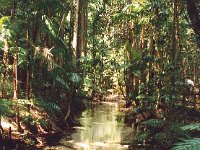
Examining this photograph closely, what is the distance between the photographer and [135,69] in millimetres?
15195

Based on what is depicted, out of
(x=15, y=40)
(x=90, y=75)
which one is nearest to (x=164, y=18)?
(x=15, y=40)

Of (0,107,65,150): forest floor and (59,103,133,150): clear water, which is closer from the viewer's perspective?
(0,107,65,150): forest floor

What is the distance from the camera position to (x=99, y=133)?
1241 cm

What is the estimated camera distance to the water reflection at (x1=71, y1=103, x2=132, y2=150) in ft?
34.1

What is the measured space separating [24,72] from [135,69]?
4.49m

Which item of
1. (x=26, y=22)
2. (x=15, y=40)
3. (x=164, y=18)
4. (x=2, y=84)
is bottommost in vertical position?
(x=2, y=84)

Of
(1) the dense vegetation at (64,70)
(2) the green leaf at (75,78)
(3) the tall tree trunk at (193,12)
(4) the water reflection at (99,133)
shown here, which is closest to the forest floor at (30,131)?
(1) the dense vegetation at (64,70)

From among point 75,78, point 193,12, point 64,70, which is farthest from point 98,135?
point 193,12

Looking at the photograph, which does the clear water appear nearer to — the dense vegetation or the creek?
the creek

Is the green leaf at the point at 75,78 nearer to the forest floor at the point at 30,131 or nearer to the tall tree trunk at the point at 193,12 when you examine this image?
the forest floor at the point at 30,131

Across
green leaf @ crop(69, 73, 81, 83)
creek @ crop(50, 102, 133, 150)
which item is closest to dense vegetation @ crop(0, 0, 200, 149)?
green leaf @ crop(69, 73, 81, 83)

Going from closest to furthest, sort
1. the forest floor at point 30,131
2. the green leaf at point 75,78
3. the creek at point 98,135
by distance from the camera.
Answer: the forest floor at point 30,131
the creek at point 98,135
the green leaf at point 75,78

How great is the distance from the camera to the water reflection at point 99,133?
10.4 metres

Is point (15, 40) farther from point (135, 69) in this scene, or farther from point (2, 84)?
point (135, 69)
